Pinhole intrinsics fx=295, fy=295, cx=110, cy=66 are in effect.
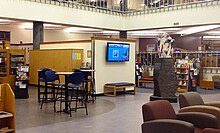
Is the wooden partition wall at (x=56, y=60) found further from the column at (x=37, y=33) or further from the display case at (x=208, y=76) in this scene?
the display case at (x=208, y=76)

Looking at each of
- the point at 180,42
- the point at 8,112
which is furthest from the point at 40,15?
the point at 180,42

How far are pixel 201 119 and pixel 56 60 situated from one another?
28.4 ft

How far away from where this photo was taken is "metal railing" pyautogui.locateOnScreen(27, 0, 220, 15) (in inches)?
510

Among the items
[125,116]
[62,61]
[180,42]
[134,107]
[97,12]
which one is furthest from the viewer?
[180,42]

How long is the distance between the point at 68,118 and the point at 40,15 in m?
6.61

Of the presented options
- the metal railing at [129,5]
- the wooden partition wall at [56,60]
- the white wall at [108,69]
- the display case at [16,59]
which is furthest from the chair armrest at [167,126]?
the metal railing at [129,5]

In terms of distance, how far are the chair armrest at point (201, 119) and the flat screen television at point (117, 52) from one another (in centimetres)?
629

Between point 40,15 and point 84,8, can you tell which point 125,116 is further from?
point 84,8

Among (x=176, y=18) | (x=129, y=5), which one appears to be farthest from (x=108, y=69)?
(x=129, y=5)

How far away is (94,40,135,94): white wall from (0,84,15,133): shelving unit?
591 centimetres

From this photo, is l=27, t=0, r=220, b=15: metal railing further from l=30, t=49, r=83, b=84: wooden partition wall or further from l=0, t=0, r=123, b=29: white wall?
l=30, t=49, r=83, b=84: wooden partition wall

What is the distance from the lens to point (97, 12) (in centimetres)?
1441

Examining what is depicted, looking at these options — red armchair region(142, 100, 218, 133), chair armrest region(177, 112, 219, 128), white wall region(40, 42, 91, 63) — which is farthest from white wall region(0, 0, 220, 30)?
chair armrest region(177, 112, 219, 128)

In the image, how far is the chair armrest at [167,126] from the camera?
139 inches
